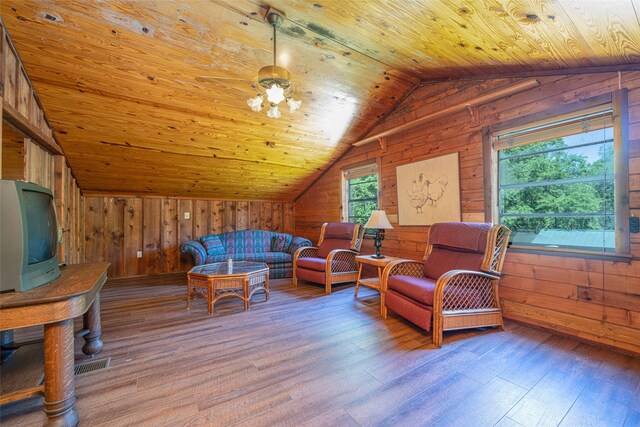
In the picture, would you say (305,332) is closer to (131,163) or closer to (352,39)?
(352,39)

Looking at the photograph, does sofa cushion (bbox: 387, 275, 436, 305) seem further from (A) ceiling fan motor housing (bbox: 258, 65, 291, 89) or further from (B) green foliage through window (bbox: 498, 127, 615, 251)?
(A) ceiling fan motor housing (bbox: 258, 65, 291, 89)

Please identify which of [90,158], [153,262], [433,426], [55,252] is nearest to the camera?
[433,426]

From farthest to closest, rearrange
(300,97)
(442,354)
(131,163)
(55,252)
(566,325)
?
(131,163)
(300,97)
(566,325)
(442,354)
(55,252)

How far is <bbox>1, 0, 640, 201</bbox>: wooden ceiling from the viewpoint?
6.19 ft

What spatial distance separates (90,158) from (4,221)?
3208 mm

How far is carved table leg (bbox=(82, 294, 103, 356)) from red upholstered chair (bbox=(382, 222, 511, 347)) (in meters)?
2.52

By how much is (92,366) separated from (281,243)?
3.56m

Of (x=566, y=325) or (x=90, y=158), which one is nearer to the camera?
(x=566, y=325)

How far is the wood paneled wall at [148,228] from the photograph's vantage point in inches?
181

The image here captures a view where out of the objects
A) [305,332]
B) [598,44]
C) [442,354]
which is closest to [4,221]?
[305,332]

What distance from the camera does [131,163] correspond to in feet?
13.2

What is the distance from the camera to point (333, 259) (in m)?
3.91

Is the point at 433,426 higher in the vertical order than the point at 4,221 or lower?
lower

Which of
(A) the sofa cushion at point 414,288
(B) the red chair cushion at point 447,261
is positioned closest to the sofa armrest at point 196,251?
(A) the sofa cushion at point 414,288
